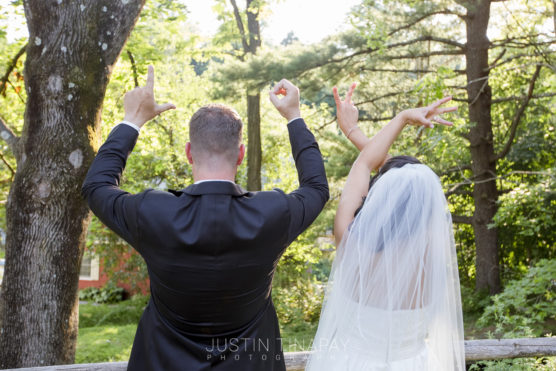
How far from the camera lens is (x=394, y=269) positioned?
7.93 ft

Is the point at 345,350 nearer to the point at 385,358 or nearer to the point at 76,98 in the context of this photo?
the point at 385,358

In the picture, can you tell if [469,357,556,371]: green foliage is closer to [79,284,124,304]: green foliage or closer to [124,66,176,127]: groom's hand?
[124,66,176,127]: groom's hand

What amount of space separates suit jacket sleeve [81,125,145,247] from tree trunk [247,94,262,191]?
12.9 m

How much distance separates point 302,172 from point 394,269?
0.80 metres

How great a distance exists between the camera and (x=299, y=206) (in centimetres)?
181

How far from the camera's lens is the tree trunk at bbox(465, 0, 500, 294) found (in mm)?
11023

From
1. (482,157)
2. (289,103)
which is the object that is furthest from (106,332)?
(289,103)

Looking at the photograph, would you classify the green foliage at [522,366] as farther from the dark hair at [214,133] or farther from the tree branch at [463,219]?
the tree branch at [463,219]

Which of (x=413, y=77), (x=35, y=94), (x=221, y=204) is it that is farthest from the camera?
(x=413, y=77)

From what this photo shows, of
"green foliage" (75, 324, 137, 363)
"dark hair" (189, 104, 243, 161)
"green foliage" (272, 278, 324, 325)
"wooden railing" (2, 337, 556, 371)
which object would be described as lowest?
"green foliage" (75, 324, 137, 363)

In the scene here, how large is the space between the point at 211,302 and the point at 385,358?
1.11 metres

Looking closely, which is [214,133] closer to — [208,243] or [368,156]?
[208,243]

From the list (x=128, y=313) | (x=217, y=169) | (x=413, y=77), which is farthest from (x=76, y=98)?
(x=128, y=313)

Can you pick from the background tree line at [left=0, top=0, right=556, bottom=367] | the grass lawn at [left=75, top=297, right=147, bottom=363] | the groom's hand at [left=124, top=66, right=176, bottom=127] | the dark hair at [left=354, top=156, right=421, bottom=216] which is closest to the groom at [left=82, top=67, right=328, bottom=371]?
the groom's hand at [left=124, top=66, right=176, bottom=127]
